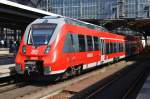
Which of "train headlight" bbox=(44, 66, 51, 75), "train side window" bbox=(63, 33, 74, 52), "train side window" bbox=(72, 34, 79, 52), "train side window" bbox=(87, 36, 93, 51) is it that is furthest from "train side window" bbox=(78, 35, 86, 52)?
"train headlight" bbox=(44, 66, 51, 75)

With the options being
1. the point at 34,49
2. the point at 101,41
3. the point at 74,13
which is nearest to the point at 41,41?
the point at 34,49

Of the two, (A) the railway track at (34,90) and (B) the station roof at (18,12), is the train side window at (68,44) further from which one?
(B) the station roof at (18,12)

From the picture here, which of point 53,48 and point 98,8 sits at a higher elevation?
point 98,8

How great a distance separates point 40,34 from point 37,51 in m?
0.94

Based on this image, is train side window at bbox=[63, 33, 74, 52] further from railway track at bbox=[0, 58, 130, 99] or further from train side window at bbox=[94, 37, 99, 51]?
train side window at bbox=[94, 37, 99, 51]

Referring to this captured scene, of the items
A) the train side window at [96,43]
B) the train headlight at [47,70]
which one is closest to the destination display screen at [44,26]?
the train headlight at [47,70]

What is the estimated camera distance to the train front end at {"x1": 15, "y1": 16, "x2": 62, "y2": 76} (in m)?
15.1

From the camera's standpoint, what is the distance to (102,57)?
23609 mm

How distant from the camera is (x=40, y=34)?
1588 cm

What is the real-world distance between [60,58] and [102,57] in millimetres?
8530

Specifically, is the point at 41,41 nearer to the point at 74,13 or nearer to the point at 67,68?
the point at 67,68

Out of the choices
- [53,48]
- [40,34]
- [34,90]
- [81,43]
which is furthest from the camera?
[81,43]

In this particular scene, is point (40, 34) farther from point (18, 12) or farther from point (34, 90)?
point (18, 12)

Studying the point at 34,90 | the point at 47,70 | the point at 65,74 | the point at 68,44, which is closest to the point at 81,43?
the point at 68,44
